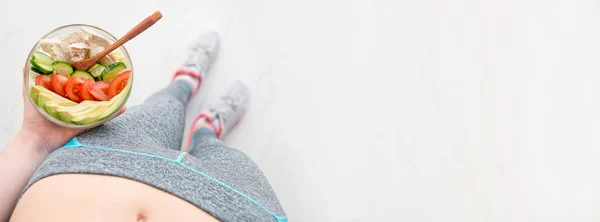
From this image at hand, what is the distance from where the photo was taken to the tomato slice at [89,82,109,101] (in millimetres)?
825

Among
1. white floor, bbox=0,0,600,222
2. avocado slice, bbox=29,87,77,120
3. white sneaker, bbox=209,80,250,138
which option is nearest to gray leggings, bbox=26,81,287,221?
avocado slice, bbox=29,87,77,120

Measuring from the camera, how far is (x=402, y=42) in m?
1.55

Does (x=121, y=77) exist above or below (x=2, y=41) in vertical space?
below

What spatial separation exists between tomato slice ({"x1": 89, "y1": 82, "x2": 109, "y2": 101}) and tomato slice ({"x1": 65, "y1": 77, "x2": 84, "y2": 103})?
0.07ft

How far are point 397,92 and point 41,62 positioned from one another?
1.06m

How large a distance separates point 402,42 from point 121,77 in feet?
3.28

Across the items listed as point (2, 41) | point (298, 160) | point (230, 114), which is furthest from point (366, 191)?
point (2, 41)

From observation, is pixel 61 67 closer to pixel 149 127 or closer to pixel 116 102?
pixel 116 102

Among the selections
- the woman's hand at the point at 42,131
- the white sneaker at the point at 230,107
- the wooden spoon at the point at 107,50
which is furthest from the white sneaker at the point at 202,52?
the wooden spoon at the point at 107,50

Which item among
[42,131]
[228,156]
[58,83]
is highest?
[58,83]

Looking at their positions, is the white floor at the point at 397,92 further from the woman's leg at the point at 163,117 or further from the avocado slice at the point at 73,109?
the avocado slice at the point at 73,109

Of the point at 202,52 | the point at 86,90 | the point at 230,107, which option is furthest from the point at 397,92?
the point at 86,90

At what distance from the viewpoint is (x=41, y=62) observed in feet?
2.64

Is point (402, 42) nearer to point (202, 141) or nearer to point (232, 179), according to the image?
point (202, 141)
